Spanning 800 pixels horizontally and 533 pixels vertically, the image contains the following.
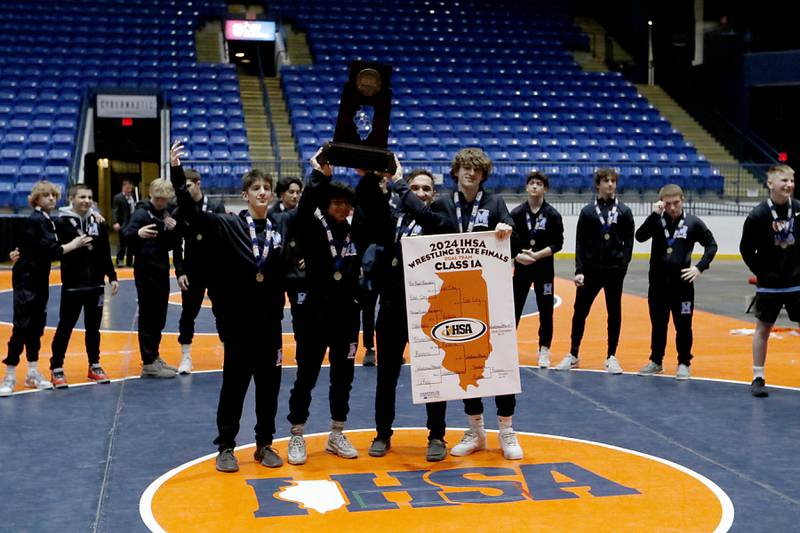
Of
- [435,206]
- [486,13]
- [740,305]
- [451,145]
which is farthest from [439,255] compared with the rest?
[486,13]

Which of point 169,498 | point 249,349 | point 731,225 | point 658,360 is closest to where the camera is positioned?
point 169,498

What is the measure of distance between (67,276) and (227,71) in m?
22.5

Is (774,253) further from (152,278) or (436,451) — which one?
(152,278)

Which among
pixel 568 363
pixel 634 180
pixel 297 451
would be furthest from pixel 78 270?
pixel 634 180

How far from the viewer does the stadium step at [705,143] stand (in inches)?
1068

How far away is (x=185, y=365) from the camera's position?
10.0 m

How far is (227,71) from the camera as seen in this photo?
30578 millimetres

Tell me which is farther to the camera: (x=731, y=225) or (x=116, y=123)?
(x=116, y=123)

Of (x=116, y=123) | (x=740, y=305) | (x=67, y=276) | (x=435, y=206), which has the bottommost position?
(x=740, y=305)

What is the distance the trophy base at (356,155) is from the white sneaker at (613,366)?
4847 millimetres

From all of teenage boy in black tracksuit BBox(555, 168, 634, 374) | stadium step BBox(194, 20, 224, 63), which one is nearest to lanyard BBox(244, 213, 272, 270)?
teenage boy in black tracksuit BBox(555, 168, 634, 374)

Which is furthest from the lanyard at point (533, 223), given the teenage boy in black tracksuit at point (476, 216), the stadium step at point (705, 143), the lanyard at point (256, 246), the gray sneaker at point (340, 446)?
the stadium step at point (705, 143)

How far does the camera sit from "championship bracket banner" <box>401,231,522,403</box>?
6645mm

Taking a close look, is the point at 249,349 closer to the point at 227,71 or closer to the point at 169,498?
the point at 169,498
